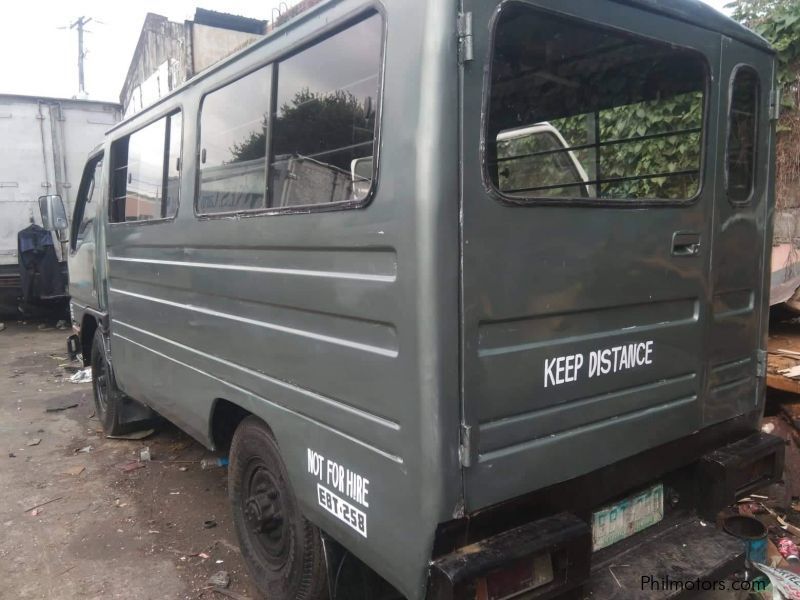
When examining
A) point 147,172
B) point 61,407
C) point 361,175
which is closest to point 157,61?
point 61,407

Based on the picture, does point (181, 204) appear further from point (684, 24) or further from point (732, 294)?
point (732, 294)

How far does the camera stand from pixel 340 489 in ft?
6.98

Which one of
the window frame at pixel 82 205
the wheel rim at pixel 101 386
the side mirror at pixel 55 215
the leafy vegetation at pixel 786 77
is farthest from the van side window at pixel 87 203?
the leafy vegetation at pixel 786 77

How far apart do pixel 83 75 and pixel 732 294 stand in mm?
29422

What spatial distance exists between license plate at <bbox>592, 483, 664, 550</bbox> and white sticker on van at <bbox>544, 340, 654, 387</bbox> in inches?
22.7

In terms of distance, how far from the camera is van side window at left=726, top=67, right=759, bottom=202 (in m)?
2.55

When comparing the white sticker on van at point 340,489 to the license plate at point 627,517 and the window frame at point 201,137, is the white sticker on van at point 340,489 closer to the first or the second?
the license plate at point 627,517

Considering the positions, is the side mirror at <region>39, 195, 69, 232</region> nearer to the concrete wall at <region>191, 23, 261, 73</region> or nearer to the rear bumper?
the rear bumper

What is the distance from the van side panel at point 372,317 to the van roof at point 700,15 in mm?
939

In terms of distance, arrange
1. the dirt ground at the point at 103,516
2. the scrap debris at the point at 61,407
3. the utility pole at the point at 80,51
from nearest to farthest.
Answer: the dirt ground at the point at 103,516
the scrap debris at the point at 61,407
the utility pole at the point at 80,51

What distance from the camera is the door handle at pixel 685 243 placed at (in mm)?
2326

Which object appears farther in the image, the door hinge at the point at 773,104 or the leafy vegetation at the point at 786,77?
the leafy vegetation at the point at 786,77

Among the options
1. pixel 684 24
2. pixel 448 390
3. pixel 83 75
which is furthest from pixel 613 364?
pixel 83 75

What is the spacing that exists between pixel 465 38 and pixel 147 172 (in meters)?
2.86
